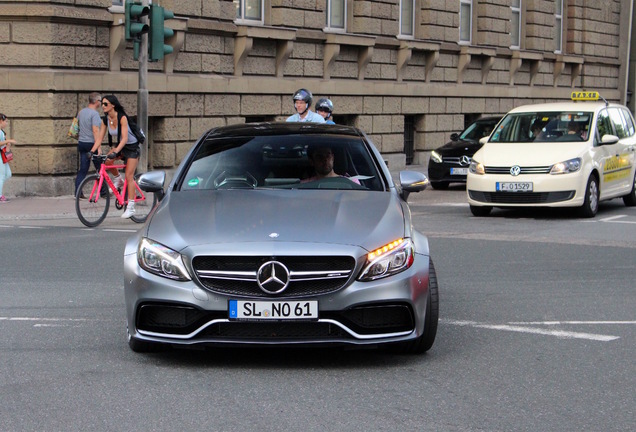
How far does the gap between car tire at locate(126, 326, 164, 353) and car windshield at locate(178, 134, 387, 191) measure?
116 centimetres

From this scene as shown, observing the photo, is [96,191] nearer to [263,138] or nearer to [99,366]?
[263,138]

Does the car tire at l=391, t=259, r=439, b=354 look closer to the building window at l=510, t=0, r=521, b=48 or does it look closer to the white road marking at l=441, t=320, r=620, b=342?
the white road marking at l=441, t=320, r=620, b=342

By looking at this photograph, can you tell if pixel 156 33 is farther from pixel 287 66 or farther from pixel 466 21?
pixel 466 21

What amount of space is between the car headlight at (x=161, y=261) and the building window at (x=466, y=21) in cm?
A: 2766

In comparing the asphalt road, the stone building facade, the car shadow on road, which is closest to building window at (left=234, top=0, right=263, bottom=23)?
the stone building facade

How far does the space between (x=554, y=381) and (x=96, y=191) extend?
390 inches

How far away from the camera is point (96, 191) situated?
15.2 meters

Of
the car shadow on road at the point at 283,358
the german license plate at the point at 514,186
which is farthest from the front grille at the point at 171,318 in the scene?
the german license plate at the point at 514,186

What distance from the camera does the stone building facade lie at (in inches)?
776

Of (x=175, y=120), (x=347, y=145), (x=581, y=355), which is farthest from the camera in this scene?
(x=175, y=120)

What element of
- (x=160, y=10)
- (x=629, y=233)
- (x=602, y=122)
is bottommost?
(x=629, y=233)

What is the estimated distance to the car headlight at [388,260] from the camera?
634cm

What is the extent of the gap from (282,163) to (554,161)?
30.2 feet

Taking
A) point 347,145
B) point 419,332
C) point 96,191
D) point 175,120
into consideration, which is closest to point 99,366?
point 419,332
